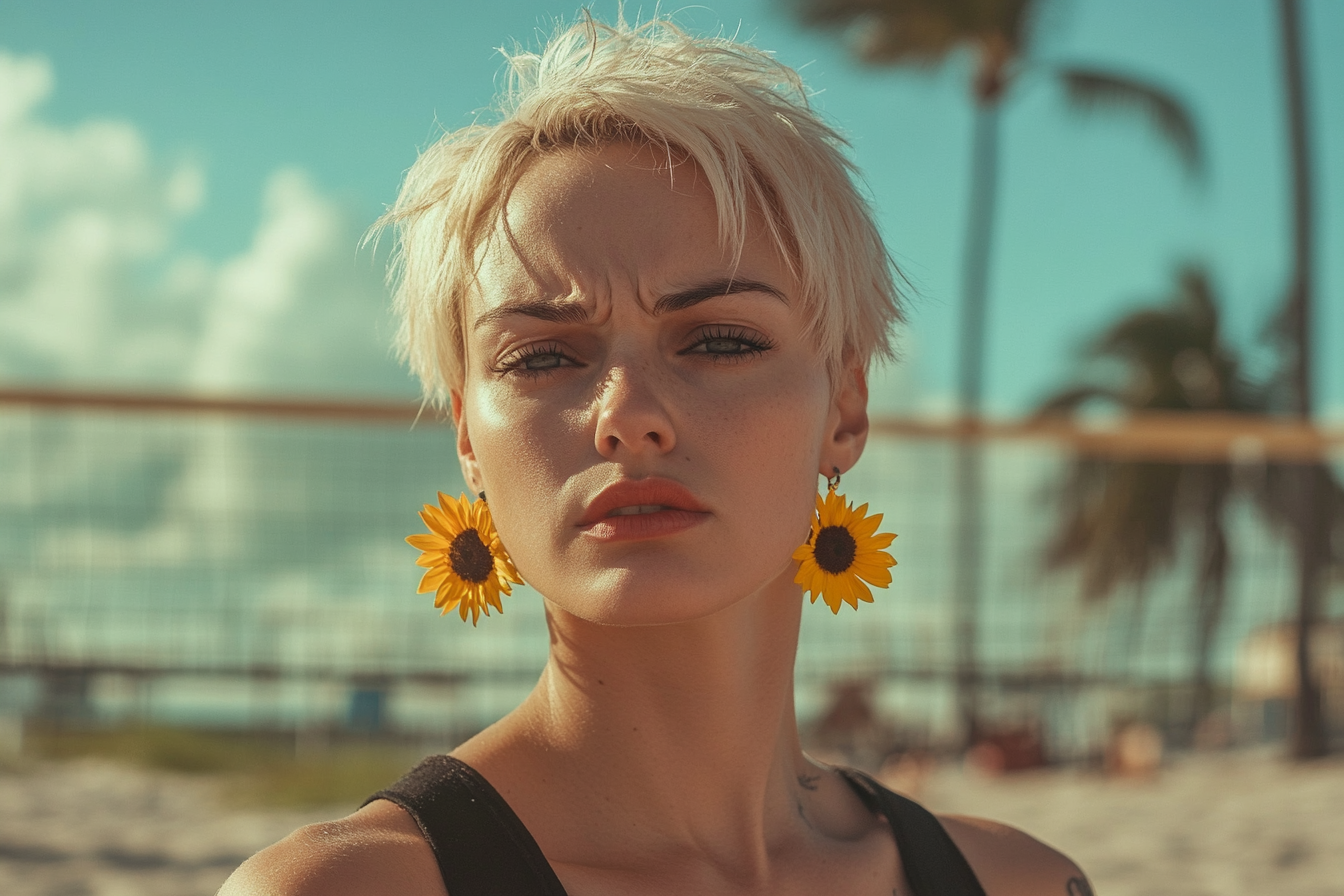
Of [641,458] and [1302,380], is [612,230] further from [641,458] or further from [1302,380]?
[1302,380]

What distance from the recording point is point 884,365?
1556mm

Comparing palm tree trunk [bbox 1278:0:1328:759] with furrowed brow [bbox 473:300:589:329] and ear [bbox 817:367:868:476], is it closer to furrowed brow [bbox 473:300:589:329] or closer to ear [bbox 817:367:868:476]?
ear [bbox 817:367:868:476]

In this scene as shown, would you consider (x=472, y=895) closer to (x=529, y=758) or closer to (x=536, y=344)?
(x=529, y=758)

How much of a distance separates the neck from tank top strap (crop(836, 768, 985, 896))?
204mm

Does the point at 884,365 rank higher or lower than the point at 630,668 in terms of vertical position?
higher

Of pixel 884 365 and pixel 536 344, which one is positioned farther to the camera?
pixel 884 365

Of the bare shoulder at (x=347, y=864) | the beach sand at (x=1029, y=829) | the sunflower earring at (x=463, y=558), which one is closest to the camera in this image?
the bare shoulder at (x=347, y=864)

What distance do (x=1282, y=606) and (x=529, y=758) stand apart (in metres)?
13.2

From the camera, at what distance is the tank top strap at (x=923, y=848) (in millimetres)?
1479

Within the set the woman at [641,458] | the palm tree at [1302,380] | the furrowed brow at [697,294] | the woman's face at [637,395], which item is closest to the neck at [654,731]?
the woman at [641,458]

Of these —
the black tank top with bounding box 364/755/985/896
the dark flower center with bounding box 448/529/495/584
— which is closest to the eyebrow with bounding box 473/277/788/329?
the dark flower center with bounding box 448/529/495/584

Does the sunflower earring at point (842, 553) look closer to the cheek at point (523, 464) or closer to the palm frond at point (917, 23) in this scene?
the cheek at point (523, 464)

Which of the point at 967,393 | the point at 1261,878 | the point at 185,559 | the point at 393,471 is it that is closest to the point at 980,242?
the point at 967,393

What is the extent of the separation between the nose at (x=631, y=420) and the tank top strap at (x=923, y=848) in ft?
2.10
